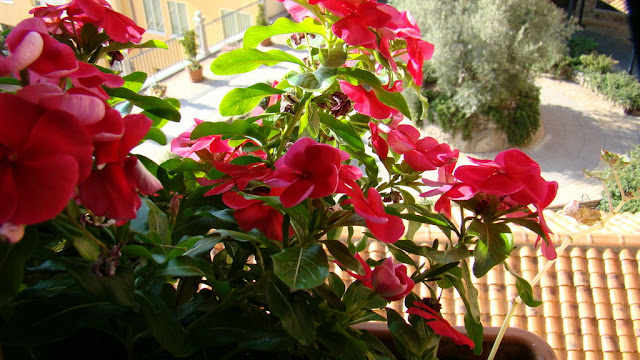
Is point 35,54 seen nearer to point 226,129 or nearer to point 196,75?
point 226,129

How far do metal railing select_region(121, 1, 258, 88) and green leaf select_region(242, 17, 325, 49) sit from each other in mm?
6342

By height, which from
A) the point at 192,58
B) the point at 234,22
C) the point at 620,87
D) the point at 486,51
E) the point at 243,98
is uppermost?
the point at 243,98

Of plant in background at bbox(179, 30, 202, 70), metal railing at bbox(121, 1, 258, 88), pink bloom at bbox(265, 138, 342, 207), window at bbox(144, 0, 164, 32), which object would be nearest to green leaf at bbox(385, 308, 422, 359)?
pink bloom at bbox(265, 138, 342, 207)

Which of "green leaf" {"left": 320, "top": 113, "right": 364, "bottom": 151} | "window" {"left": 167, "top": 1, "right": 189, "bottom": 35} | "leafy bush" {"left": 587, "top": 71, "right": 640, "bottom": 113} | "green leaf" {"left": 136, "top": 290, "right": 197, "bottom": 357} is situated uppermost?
"green leaf" {"left": 320, "top": 113, "right": 364, "bottom": 151}

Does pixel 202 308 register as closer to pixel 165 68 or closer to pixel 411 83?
pixel 411 83

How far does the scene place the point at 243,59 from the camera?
1.79ft

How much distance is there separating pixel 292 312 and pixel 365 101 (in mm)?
226

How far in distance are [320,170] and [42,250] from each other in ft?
0.68

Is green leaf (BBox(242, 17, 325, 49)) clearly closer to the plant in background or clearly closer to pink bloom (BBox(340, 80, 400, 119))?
pink bloom (BBox(340, 80, 400, 119))

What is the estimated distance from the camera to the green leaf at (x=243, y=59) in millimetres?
540

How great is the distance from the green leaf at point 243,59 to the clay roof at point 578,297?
87 cm

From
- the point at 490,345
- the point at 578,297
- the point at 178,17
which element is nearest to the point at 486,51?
the point at 178,17

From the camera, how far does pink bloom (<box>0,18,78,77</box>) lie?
308mm

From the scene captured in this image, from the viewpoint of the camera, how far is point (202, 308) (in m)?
0.41
